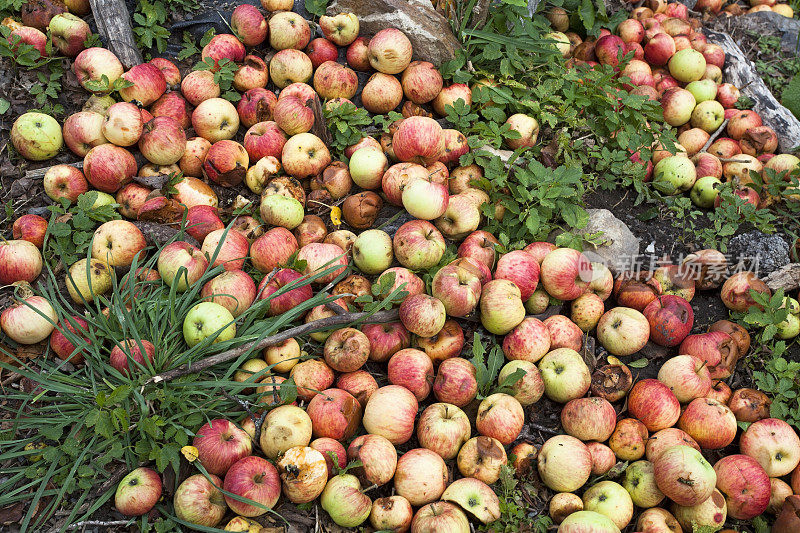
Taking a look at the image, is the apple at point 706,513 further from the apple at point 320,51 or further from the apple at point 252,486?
the apple at point 320,51

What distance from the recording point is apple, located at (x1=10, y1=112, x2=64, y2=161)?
412cm

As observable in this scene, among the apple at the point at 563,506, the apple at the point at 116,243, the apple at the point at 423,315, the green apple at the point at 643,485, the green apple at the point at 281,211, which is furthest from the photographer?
the green apple at the point at 281,211

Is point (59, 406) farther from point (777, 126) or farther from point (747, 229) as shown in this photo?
point (777, 126)

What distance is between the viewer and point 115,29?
4.66m

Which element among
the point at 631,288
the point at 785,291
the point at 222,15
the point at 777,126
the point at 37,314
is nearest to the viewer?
the point at 37,314

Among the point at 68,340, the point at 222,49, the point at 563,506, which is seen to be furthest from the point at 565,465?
the point at 222,49

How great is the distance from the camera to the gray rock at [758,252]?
176 inches

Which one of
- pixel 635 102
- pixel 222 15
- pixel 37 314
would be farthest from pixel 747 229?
pixel 37 314

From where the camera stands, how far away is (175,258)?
12.0 feet

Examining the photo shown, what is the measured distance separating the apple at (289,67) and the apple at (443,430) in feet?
10.1

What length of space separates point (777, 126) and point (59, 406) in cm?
664

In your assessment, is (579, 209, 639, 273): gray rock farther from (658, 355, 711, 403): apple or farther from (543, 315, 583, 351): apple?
(658, 355, 711, 403): apple

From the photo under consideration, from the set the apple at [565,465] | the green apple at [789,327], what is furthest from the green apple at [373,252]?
the green apple at [789,327]

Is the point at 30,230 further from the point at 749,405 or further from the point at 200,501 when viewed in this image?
the point at 749,405
